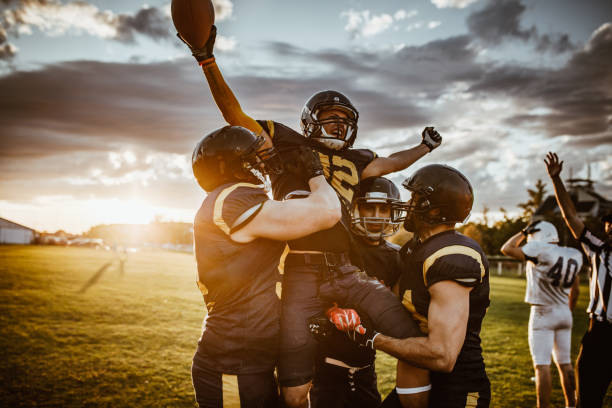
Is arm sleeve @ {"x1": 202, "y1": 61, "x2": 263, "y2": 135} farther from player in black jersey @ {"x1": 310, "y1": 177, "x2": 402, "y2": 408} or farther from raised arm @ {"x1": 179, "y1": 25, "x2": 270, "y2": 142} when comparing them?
player in black jersey @ {"x1": 310, "y1": 177, "x2": 402, "y2": 408}

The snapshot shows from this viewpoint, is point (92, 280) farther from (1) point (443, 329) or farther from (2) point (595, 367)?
(1) point (443, 329)

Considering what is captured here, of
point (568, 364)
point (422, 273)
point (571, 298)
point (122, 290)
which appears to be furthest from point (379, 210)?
point (122, 290)

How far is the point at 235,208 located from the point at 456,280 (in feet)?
5.64

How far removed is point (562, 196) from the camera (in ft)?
19.5

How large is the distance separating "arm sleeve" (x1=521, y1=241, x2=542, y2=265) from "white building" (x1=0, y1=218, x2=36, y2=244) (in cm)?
7911

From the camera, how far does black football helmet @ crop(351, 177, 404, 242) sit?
402 cm

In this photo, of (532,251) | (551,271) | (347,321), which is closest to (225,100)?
(347,321)

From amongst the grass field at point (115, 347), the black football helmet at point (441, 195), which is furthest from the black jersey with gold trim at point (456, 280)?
the grass field at point (115, 347)

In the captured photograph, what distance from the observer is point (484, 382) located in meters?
3.18

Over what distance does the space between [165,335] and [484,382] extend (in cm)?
908

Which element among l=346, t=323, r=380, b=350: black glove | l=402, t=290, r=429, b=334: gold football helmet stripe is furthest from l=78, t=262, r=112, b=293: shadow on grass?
l=402, t=290, r=429, b=334: gold football helmet stripe

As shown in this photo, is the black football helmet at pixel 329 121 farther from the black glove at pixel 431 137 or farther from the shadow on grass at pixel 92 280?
the shadow on grass at pixel 92 280

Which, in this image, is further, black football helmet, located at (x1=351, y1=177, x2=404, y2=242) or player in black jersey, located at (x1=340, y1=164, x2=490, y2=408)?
black football helmet, located at (x1=351, y1=177, x2=404, y2=242)

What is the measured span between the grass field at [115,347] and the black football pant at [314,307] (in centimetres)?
399
